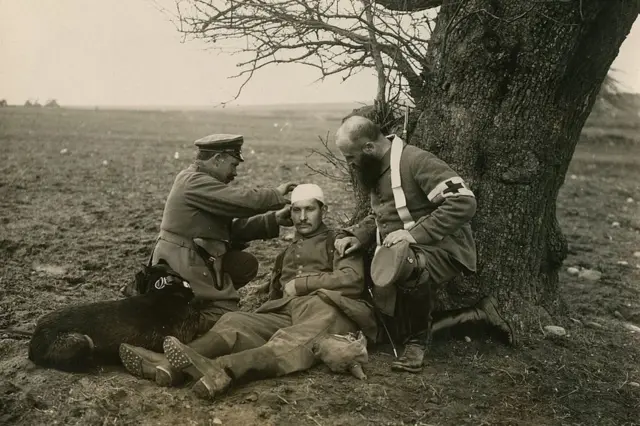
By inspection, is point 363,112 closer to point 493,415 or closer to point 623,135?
point 493,415


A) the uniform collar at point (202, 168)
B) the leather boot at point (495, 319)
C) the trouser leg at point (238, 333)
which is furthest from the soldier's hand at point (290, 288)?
the leather boot at point (495, 319)

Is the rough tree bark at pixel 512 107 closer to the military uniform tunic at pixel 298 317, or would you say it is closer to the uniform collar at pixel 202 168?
the military uniform tunic at pixel 298 317

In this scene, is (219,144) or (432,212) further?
(219,144)

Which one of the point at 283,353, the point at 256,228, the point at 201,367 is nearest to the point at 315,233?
the point at 256,228

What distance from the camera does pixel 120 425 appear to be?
3.23 m

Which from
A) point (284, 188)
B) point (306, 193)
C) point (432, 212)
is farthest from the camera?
point (284, 188)

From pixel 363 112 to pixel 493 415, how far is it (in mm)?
2732

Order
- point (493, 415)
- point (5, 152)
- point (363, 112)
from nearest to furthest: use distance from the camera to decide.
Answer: point (493, 415)
point (363, 112)
point (5, 152)

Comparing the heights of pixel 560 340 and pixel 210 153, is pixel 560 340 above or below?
below

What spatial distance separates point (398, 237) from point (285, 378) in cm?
116

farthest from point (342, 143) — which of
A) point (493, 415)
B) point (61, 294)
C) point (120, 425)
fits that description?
point (61, 294)

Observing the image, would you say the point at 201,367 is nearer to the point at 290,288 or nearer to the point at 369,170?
the point at 290,288

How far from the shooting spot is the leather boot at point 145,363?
3.57m

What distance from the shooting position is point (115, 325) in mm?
3918
